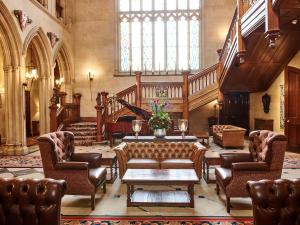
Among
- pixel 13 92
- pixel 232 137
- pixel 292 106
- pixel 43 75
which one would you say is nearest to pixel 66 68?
pixel 43 75

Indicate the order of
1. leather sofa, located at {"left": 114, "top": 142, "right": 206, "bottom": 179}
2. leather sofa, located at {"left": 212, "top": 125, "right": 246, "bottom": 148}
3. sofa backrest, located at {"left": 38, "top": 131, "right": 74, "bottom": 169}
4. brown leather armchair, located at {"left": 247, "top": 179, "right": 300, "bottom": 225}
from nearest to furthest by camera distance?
brown leather armchair, located at {"left": 247, "top": 179, "right": 300, "bottom": 225}
sofa backrest, located at {"left": 38, "top": 131, "right": 74, "bottom": 169}
leather sofa, located at {"left": 114, "top": 142, "right": 206, "bottom": 179}
leather sofa, located at {"left": 212, "top": 125, "right": 246, "bottom": 148}

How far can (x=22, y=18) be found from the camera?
8.68 meters

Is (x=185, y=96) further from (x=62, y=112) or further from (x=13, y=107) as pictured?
(x=13, y=107)

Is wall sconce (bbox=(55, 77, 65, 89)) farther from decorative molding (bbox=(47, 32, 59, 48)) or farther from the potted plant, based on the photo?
the potted plant

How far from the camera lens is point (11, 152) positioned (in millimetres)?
8469

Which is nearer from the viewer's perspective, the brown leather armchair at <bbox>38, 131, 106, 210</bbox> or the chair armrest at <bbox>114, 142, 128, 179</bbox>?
the brown leather armchair at <bbox>38, 131, 106, 210</bbox>

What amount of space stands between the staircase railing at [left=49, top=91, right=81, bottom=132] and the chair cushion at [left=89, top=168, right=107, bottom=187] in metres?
5.58

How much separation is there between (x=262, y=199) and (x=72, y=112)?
10421mm

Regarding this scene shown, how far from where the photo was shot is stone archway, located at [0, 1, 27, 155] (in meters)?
8.52

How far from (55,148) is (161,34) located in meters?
10.2

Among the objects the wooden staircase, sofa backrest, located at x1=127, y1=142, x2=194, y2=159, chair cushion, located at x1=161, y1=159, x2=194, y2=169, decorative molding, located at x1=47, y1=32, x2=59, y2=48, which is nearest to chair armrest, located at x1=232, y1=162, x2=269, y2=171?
chair cushion, located at x1=161, y1=159, x2=194, y2=169

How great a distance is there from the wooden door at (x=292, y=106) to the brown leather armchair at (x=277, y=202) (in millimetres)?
7063

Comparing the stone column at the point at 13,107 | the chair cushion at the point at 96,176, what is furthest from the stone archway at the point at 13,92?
the chair cushion at the point at 96,176

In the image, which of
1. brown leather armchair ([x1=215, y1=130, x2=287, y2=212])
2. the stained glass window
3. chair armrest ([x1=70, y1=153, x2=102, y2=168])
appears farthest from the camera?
the stained glass window
